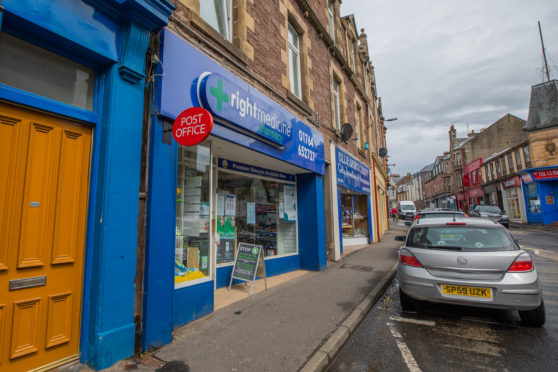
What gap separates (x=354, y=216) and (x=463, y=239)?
375 inches

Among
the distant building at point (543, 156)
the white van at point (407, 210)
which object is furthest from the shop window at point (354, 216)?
the white van at point (407, 210)

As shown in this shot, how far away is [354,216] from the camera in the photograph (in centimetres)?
Result: 1368

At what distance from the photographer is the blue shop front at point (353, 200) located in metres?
10.4

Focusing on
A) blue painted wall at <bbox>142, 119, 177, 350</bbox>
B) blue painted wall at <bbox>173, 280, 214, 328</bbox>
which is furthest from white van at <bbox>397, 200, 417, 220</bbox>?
blue painted wall at <bbox>142, 119, 177, 350</bbox>

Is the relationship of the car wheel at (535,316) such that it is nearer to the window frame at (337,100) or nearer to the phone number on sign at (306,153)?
the phone number on sign at (306,153)

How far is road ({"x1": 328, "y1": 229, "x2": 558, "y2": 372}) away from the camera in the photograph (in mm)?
3008

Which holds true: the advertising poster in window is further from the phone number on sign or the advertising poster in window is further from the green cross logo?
the green cross logo

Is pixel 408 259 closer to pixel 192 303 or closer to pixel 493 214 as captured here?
pixel 192 303

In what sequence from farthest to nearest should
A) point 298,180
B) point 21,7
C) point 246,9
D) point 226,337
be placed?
point 298,180 → point 246,9 → point 226,337 → point 21,7

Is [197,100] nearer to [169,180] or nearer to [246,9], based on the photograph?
[169,180]

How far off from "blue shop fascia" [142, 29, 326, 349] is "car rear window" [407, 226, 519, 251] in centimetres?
331

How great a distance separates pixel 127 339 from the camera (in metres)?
3.05

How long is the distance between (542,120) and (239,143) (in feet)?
94.7

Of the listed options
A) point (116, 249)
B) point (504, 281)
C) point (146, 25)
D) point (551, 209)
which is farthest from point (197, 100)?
point (551, 209)
